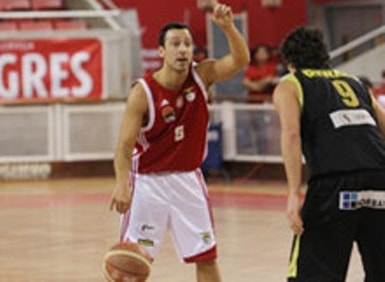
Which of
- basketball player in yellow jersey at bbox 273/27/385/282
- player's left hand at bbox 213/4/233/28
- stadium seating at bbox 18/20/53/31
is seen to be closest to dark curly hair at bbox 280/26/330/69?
basketball player in yellow jersey at bbox 273/27/385/282

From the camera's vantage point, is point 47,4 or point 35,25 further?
point 47,4

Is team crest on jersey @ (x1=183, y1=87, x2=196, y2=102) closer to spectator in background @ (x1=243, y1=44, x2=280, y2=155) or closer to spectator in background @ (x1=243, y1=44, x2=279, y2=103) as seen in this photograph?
spectator in background @ (x1=243, y1=44, x2=280, y2=155)

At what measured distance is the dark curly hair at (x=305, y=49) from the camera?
21.6 ft

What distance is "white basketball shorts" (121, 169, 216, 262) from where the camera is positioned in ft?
25.7

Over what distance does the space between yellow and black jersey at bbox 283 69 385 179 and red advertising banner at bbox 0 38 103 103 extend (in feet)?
41.1

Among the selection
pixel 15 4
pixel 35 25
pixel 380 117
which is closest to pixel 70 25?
pixel 35 25

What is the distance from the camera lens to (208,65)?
25.9ft

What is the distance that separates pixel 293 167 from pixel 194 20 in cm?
1767

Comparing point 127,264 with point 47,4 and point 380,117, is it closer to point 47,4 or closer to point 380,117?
point 380,117

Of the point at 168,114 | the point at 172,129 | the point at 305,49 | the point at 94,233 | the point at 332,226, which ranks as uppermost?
the point at 305,49

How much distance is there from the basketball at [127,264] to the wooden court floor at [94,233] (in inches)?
97.0

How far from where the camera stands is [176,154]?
7.84 meters

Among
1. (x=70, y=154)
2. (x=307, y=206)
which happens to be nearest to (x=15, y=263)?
(x=307, y=206)

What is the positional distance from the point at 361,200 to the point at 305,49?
0.88 metres
